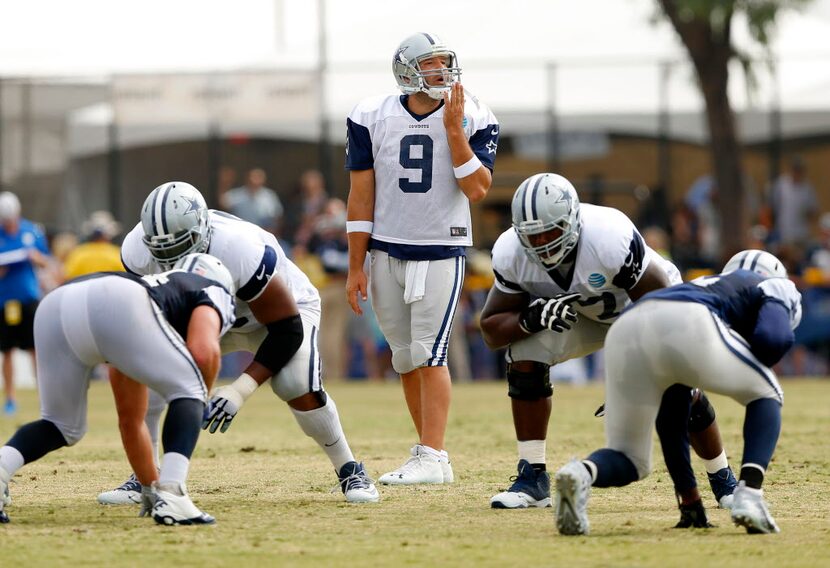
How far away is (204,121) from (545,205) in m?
14.3

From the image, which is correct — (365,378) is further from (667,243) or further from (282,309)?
(282,309)

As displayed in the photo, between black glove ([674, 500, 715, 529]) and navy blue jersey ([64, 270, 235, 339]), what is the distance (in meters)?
2.01

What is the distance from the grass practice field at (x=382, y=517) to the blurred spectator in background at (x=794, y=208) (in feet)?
28.2

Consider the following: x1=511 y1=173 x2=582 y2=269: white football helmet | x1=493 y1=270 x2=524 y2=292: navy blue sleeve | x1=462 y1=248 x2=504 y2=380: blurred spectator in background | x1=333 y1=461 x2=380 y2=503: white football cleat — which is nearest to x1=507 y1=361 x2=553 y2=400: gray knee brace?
x1=493 y1=270 x2=524 y2=292: navy blue sleeve

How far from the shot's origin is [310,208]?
18.6 metres

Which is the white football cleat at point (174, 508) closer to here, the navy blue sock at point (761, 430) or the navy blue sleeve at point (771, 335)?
the navy blue sock at point (761, 430)

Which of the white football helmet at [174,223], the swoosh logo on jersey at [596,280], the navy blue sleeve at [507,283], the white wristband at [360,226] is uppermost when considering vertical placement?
the white football helmet at [174,223]

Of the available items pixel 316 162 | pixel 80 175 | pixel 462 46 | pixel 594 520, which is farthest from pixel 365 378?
pixel 594 520

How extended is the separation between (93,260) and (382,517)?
11129 millimetres

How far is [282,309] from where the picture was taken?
21.4ft

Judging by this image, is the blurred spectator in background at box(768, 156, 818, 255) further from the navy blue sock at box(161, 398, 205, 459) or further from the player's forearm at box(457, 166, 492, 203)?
the navy blue sock at box(161, 398, 205, 459)

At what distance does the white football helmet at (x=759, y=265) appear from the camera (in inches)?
238

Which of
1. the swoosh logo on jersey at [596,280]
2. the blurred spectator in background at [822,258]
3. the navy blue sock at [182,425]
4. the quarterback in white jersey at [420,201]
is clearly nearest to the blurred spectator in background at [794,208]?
the blurred spectator in background at [822,258]

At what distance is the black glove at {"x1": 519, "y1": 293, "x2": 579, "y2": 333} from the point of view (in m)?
6.35
